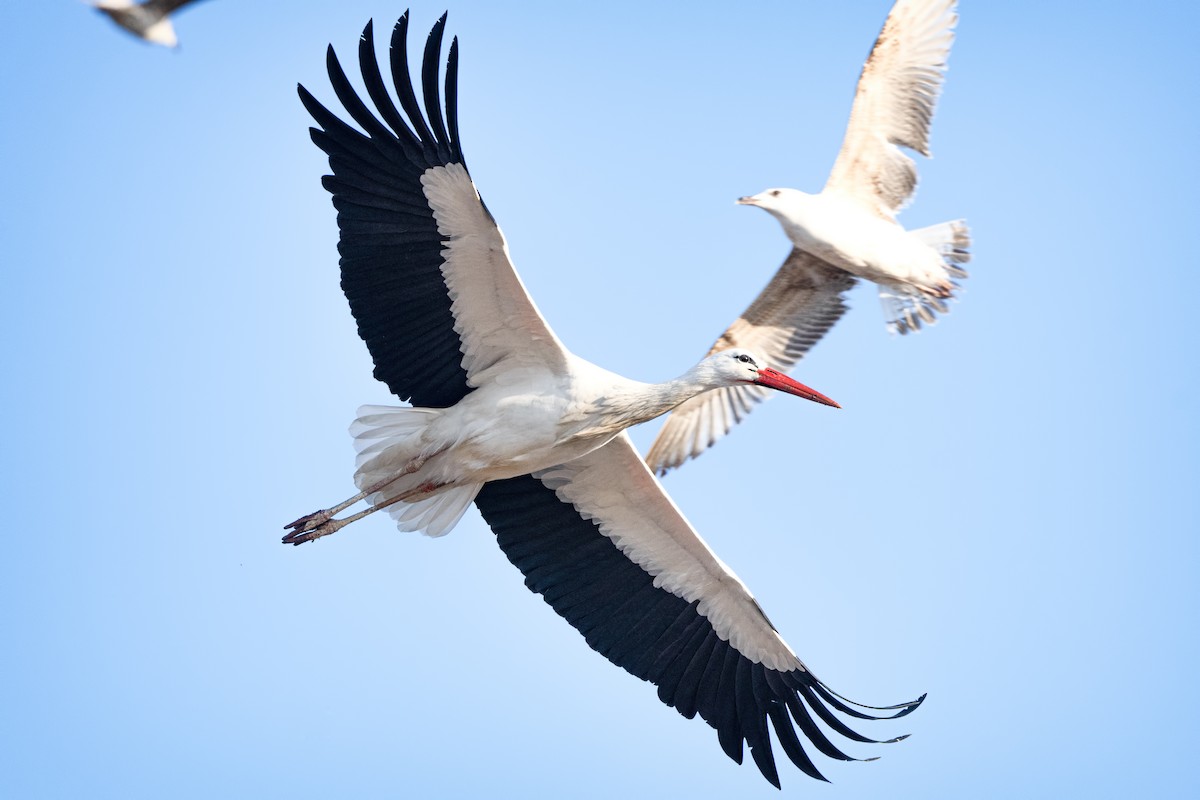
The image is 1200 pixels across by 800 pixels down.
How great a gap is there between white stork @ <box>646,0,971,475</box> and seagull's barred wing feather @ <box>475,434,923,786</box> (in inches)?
96.5

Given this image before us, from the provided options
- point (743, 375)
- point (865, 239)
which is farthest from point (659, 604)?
point (865, 239)

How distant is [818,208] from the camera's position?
38.1 feet

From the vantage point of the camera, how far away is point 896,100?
11.6 meters

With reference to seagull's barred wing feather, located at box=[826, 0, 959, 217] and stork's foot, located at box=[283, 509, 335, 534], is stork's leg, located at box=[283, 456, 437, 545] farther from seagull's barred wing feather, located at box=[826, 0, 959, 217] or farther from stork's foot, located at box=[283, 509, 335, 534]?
seagull's barred wing feather, located at box=[826, 0, 959, 217]

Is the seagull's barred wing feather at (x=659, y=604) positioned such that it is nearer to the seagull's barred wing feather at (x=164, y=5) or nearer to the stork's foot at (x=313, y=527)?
the stork's foot at (x=313, y=527)

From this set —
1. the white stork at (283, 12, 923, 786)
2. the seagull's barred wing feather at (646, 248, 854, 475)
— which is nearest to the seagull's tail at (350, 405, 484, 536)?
the white stork at (283, 12, 923, 786)

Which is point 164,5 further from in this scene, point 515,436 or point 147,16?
point 515,436

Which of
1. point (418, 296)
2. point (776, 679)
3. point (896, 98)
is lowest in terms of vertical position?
point (776, 679)

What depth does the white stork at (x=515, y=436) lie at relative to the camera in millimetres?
8031

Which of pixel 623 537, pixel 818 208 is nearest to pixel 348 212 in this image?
pixel 623 537

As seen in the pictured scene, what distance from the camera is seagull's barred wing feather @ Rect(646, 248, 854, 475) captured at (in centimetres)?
1182

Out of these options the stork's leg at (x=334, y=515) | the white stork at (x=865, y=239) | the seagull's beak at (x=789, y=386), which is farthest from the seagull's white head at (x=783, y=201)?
the stork's leg at (x=334, y=515)

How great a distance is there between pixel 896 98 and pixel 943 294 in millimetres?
1620

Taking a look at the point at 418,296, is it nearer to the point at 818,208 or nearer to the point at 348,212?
the point at 348,212
